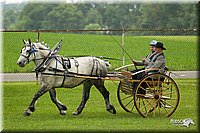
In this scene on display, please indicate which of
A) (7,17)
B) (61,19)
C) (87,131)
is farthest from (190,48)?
(87,131)

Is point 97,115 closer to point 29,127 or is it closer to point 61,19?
point 29,127

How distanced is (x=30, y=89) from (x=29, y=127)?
5930 millimetres

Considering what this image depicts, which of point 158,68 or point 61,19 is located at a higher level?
point 61,19

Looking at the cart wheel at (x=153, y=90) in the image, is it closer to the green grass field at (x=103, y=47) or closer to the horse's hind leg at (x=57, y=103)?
the horse's hind leg at (x=57, y=103)

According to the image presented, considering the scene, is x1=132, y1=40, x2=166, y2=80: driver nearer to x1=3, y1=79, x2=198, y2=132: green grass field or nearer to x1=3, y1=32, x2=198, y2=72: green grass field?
x1=3, y1=79, x2=198, y2=132: green grass field

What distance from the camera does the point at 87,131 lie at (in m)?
9.06

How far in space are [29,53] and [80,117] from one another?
163cm

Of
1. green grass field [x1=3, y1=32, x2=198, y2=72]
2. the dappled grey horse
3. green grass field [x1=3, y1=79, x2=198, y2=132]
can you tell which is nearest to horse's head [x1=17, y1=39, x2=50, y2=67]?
the dappled grey horse

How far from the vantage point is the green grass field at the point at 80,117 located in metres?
9.38

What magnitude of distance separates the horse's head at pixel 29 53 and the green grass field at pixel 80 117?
3.67 feet

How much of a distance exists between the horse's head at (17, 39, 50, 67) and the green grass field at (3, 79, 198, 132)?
1120 mm

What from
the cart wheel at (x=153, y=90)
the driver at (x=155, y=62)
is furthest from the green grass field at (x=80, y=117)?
the driver at (x=155, y=62)

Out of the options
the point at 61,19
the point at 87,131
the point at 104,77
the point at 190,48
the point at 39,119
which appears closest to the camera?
the point at 87,131

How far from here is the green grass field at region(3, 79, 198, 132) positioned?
9.38 m
